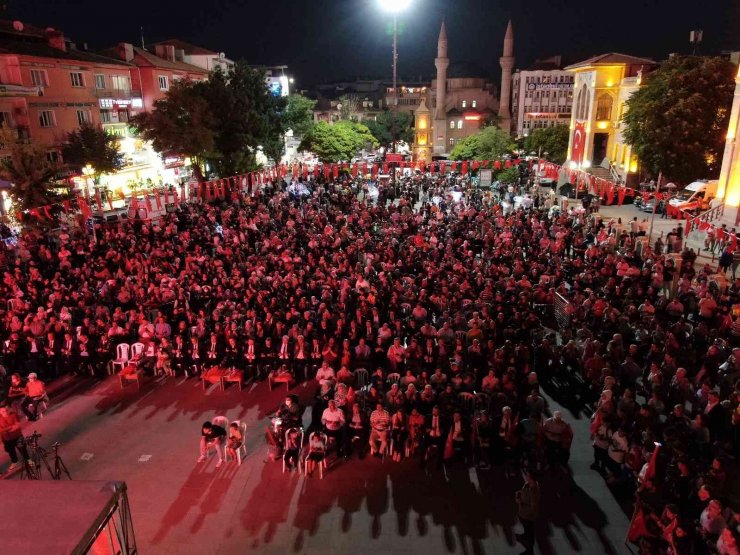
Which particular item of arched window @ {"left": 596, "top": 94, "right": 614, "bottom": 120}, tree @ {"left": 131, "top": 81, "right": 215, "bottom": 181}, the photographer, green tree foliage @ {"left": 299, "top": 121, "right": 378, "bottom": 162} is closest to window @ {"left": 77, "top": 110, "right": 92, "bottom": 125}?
tree @ {"left": 131, "top": 81, "right": 215, "bottom": 181}

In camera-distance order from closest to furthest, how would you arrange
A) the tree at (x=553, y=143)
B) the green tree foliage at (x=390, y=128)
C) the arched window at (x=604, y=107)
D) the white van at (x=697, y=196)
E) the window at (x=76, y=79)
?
the white van at (x=697, y=196) → the window at (x=76, y=79) → the arched window at (x=604, y=107) → the tree at (x=553, y=143) → the green tree foliage at (x=390, y=128)

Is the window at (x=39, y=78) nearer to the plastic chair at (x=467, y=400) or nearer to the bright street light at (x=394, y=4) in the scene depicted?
the bright street light at (x=394, y=4)

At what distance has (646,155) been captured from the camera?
2972 centimetres

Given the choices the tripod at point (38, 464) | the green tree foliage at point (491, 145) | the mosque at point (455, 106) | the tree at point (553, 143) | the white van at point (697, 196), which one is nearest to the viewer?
the tripod at point (38, 464)

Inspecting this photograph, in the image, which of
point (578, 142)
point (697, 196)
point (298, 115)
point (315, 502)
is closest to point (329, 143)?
point (298, 115)

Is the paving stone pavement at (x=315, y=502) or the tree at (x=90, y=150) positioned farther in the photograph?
the tree at (x=90, y=150)

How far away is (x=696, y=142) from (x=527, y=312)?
2211 centimetres

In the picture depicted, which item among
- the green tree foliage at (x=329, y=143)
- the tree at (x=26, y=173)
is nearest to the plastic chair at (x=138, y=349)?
the tree at (x=26, y=173)

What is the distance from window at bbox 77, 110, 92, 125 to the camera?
105ft

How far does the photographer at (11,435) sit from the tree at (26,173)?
1416cm

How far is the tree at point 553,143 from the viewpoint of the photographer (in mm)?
48406

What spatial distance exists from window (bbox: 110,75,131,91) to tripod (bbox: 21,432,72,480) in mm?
33537

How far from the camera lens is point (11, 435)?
863 cm

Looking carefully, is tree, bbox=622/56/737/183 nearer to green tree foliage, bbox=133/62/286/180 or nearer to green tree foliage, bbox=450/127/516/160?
green tree foliage, bbox=450/127/516/160
